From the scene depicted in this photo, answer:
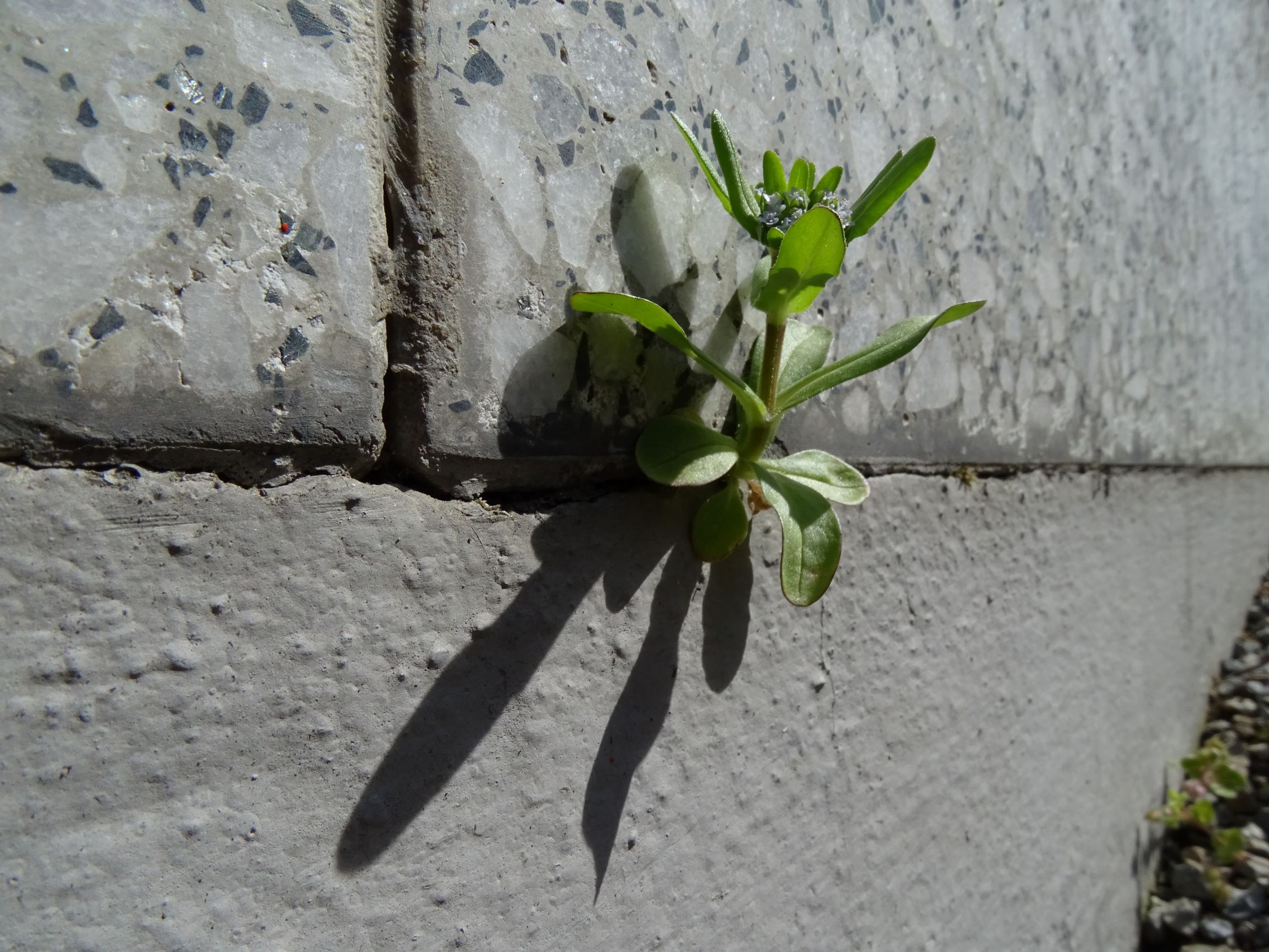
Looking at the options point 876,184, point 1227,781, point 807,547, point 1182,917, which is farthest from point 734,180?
point 1227,781

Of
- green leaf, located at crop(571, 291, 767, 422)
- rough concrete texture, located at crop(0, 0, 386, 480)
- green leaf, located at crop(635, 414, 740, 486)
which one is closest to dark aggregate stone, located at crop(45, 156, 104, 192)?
rough concrete texture, located at crop(0, 0, 386, 480)

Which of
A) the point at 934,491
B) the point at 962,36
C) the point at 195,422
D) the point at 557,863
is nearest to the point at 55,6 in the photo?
the point at 195,422

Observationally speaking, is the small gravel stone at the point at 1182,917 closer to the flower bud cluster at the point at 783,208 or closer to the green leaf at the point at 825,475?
the green leaf at the point at 825,475

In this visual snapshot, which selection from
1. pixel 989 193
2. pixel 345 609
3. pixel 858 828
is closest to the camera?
pixel 345 609

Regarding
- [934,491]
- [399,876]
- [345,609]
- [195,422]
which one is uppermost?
[934,491]

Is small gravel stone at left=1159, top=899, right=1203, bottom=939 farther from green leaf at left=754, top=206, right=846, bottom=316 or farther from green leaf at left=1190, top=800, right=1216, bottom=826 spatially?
green leaf at left=754, top=206, right=846, bottom=316

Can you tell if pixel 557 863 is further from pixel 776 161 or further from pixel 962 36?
pixel 962 36
